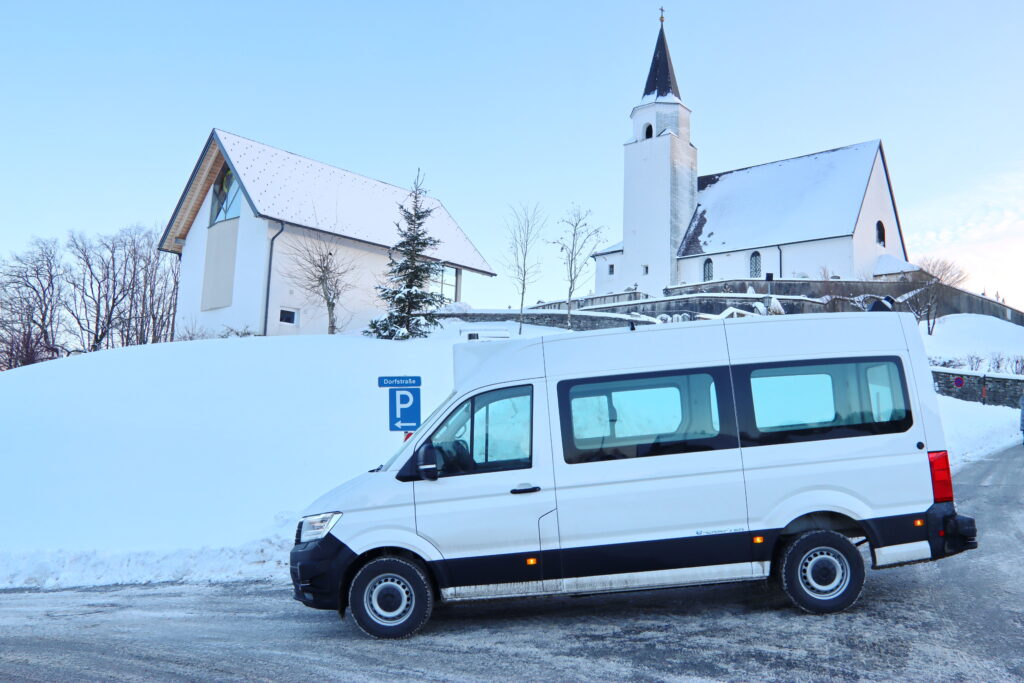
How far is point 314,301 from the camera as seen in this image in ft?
106

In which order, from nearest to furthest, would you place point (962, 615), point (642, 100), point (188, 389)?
point (962, 615), point (188, 389), point (642, 100)

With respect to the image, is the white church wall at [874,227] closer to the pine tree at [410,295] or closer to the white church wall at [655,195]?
the white church wall at [655,195]

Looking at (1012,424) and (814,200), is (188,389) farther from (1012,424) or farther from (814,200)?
(814,200)

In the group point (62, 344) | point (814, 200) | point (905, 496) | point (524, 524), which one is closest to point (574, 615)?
point (524, 524)

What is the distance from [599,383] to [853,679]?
106 inches

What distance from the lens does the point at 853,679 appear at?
441 centimetres

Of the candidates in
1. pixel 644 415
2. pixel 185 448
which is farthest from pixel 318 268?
pixel 644 415

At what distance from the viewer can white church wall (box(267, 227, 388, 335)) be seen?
102 ft

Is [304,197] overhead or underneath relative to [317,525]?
overhead

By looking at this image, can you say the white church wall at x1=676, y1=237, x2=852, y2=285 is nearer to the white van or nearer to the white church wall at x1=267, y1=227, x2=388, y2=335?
the white church wall at x1=267, y1=227, x2=388, y2=335

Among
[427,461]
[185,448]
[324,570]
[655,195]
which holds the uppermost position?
[655,195]

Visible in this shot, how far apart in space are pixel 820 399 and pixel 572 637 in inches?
108

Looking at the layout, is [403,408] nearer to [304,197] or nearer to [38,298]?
[304,197]

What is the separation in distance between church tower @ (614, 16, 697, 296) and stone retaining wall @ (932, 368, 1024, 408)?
2418 cm
